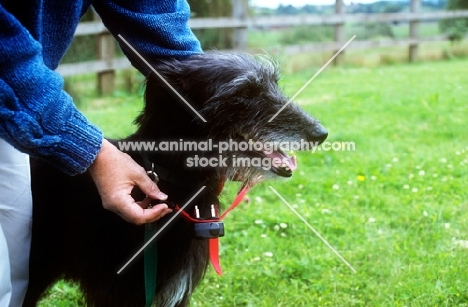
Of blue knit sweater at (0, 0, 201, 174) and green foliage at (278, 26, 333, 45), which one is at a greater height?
blue knit sweater at (0, 0, 201, 174)

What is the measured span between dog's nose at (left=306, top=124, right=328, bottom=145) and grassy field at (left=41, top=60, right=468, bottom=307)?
492mm

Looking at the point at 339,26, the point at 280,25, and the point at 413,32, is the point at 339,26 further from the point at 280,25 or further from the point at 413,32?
the point at 413,32

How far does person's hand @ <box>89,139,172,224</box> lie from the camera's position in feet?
6.73

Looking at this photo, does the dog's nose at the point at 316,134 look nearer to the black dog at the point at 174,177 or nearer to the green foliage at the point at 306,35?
the black dog at the point at 174,177

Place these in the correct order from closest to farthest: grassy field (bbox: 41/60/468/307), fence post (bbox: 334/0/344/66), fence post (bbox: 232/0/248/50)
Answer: grassy field (bbox: 41/60/468/307) < fence post (bbox: 232/0/248/50) < fence post (bbox: 334/0/344/66)

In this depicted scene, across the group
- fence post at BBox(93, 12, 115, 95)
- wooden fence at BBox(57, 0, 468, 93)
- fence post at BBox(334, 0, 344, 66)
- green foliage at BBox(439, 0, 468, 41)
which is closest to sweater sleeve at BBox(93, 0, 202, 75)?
wooden fence at BBox(57, 0, 468, 93)

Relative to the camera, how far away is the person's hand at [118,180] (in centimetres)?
205

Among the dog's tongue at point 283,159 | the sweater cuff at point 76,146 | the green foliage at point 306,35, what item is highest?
the sweater cuff at point 76,146

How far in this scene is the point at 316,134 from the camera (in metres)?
2.55

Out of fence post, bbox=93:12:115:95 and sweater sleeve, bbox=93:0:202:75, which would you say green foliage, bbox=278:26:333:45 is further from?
sweater sleeve, bbox=93:0:202:75

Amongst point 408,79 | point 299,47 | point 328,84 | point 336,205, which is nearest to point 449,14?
point 299,47

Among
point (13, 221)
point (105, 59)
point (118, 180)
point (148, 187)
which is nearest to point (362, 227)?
point (148, 187)

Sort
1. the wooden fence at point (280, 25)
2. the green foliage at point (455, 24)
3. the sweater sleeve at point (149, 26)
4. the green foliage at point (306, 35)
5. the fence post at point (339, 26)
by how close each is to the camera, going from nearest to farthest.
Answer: the sweater sleeve at point (149, 26), the wooden fence at point (280, 25), the green foliage at point (306, 35), the fence post at point (339, 26), the green foliage at point (455, 24)

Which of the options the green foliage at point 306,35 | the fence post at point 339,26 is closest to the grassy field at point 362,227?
the green foliage at point 306,35
